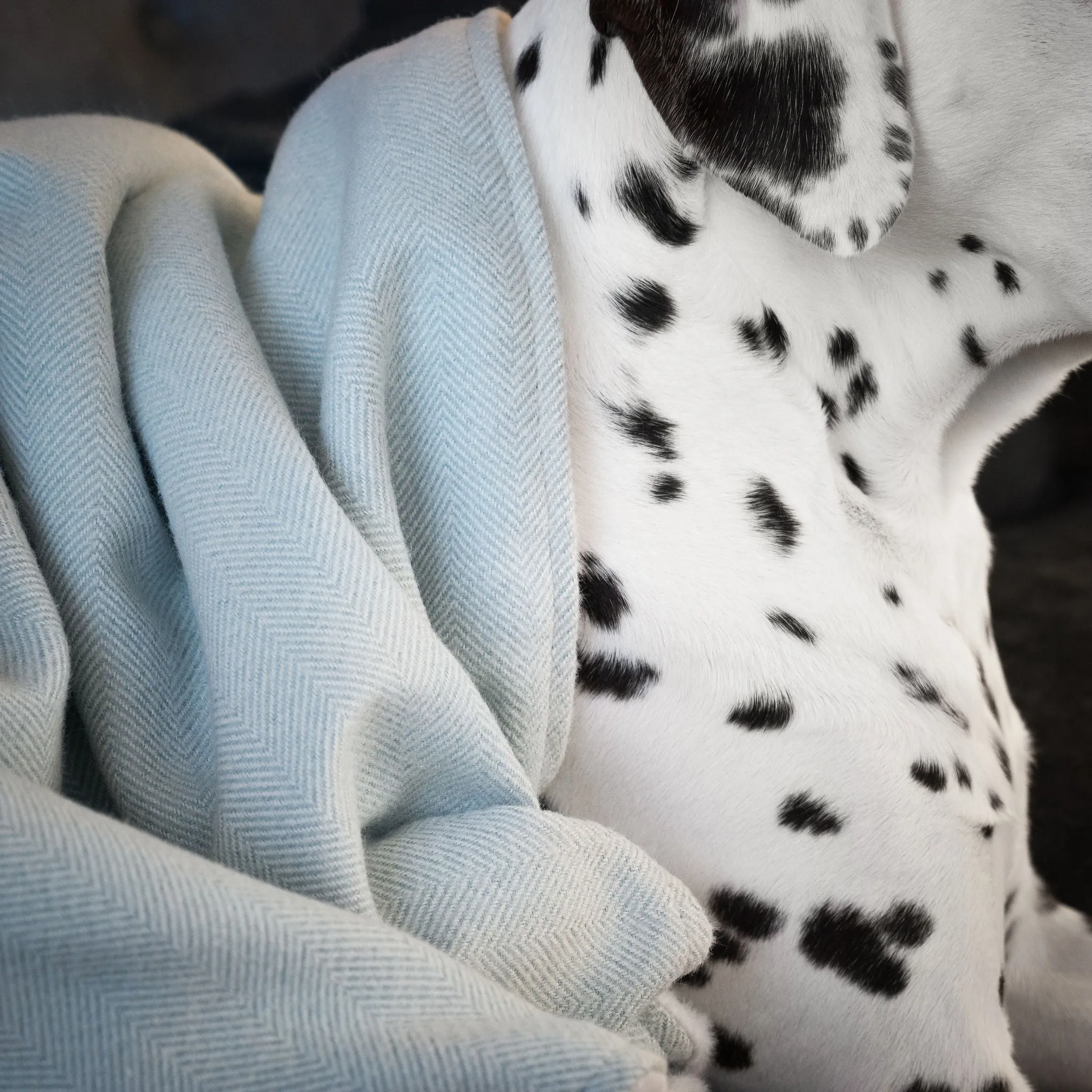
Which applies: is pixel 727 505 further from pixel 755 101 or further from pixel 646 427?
pixel 755 101

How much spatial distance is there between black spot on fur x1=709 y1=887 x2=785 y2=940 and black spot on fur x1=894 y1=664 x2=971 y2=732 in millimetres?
147

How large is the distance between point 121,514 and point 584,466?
0.24 m

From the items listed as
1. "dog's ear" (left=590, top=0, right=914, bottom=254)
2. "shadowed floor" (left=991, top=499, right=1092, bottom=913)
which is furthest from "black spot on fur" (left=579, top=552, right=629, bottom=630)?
"shadowed floor" (left=991, top=499, right=1092, bottom=913)

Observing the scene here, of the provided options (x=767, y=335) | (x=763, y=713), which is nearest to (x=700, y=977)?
(x=763, y=713)

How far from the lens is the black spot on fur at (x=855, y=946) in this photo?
59cm

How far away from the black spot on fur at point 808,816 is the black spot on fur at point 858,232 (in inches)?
11.3

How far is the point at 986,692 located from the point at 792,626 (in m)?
0.20

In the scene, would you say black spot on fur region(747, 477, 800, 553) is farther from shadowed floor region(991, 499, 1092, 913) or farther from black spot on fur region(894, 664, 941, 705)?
shadowed floor region(991, 499, 1092, 913)

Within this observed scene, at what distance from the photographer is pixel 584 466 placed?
624 millimetres

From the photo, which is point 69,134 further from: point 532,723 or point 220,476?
point 532,723

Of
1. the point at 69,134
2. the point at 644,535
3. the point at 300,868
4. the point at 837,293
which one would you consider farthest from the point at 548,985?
the point at 69,134

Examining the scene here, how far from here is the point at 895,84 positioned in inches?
23.3

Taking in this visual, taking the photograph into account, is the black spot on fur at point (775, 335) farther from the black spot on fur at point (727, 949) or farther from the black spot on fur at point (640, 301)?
the black spot on fur at point (727, 949)

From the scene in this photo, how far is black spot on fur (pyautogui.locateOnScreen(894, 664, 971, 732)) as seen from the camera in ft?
2.12
